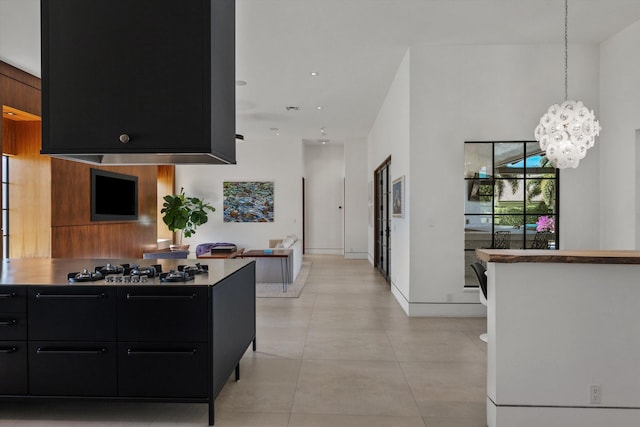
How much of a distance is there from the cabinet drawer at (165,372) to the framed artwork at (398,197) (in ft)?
12.2

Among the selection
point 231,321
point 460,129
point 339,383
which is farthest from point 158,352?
point 460,129

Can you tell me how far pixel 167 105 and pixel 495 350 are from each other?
234 centimetres

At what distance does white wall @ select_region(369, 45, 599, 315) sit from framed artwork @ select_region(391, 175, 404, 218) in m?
0.52

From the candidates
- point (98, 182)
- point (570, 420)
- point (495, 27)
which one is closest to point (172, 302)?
point (570, 420)

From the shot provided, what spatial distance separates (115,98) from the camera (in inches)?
88.9

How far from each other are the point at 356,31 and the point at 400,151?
178cm

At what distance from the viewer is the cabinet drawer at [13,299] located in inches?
97.1

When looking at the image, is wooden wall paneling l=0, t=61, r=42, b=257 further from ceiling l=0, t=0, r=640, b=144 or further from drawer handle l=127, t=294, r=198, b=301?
drawer handle l=127, t=294, r=198, b=301

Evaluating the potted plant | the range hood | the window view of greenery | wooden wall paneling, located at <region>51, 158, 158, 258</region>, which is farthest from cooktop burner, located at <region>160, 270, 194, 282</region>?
the potted plant

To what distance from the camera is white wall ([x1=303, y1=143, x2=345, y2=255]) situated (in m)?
12.4

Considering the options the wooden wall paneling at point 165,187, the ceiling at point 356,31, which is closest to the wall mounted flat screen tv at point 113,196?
the ceiling at point 356,31

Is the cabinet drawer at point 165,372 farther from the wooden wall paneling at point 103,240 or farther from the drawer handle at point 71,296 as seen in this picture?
the wooden wall paneling at point 103,240

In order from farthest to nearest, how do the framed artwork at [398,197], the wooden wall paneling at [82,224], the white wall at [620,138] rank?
the wooden wall paneling at [82,224], the framed artwork at [398,197], the white wall at [620,138]

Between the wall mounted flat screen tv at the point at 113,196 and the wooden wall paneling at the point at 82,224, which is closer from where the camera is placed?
the wooden wall paneling at the point at 82,224
